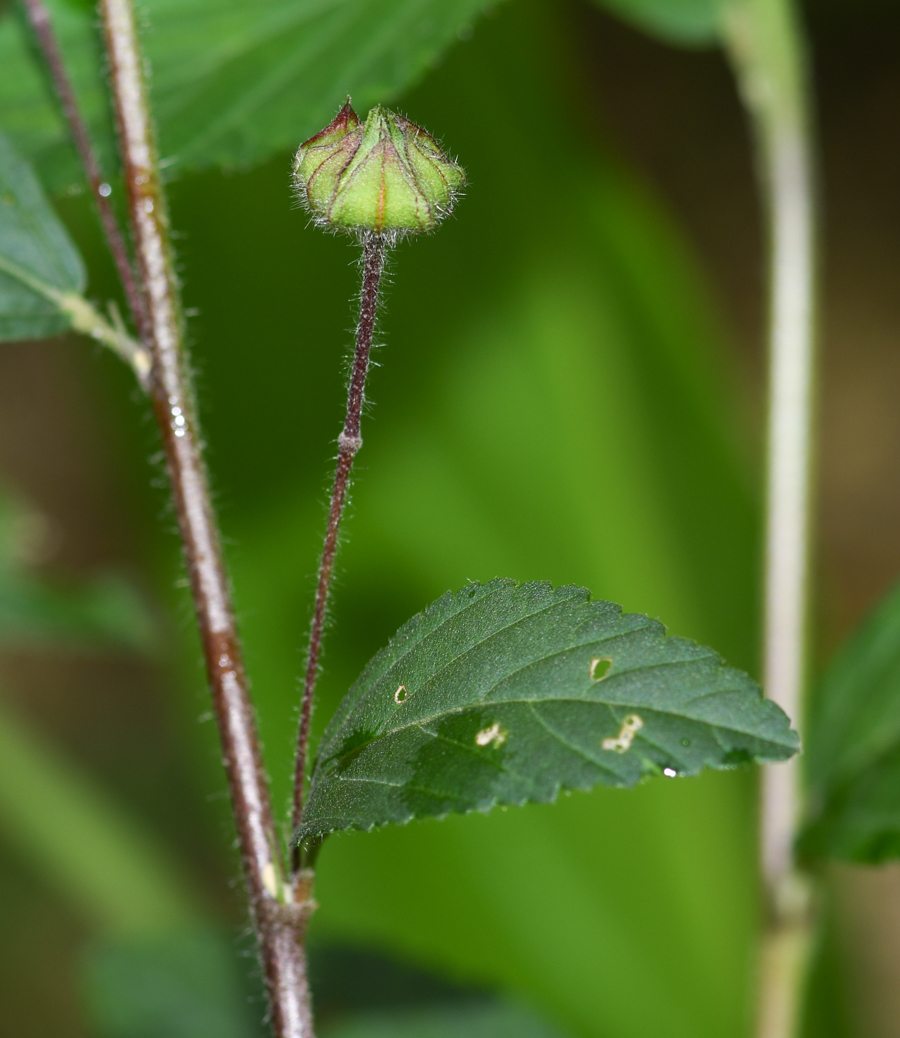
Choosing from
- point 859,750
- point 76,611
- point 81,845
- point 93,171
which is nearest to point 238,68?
point 93,171

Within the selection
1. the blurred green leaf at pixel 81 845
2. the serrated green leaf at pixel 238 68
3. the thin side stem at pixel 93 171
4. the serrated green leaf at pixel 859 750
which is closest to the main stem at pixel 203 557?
the thin side stem at pixel 93 171

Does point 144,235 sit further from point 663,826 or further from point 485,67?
point 663,826

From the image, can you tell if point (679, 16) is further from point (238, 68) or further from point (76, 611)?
point (76, 611)

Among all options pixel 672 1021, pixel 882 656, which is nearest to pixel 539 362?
pixel 882 656

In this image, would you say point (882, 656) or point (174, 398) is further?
point (882, 656)

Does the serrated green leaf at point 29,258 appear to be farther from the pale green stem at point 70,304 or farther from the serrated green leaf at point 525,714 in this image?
the serrated green leaf at point 525,714

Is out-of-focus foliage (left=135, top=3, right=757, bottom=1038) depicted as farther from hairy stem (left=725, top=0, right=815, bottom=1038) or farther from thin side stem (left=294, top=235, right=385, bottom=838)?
thin side stem (left=294, top=235, right=385, bottom=838)
